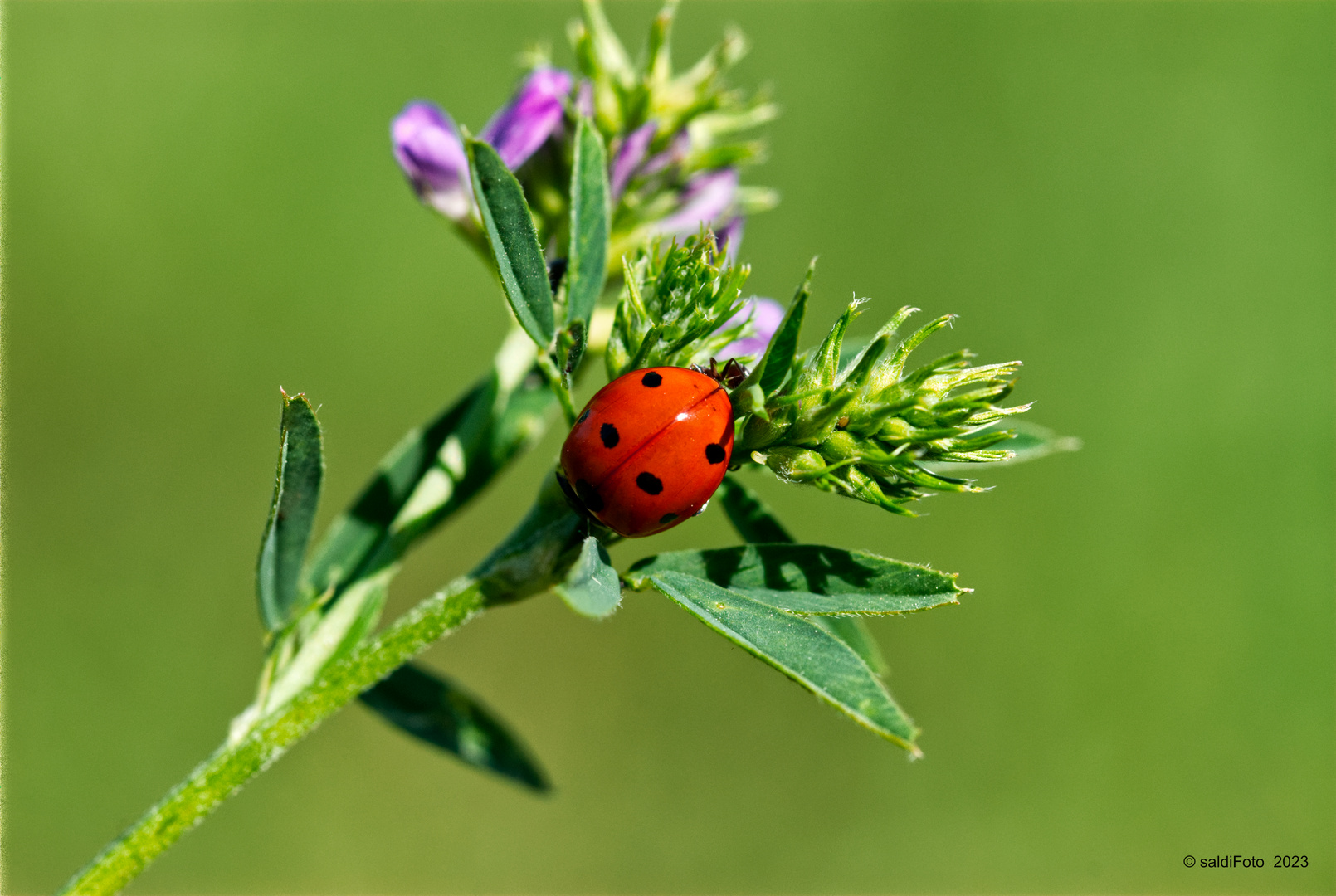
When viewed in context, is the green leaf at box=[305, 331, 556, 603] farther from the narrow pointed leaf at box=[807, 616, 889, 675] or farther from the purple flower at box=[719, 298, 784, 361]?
the narrow pointed leaf at box=[807, 616, 889, 675]

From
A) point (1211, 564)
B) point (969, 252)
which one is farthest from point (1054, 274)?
point (1211, 564)

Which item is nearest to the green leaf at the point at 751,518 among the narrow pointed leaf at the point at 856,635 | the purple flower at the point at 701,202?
the narrow pointed leaf at the point at 856,635

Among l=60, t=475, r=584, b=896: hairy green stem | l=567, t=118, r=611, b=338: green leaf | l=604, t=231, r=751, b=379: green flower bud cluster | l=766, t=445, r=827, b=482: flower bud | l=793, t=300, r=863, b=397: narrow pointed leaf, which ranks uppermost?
l=567, t=118, r=611, b=338: green leaf

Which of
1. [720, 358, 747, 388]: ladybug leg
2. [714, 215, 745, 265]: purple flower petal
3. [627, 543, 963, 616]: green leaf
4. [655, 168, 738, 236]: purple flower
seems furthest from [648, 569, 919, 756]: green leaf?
[655, 168, 738, 236]: purple flower

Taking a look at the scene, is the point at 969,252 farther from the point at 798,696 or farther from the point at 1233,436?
the point at 798,696

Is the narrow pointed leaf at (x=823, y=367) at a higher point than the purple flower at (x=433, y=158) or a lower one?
lower

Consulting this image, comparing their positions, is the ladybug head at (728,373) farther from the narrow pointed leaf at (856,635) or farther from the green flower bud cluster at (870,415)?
the narrow pointed leaf at (856,635)
